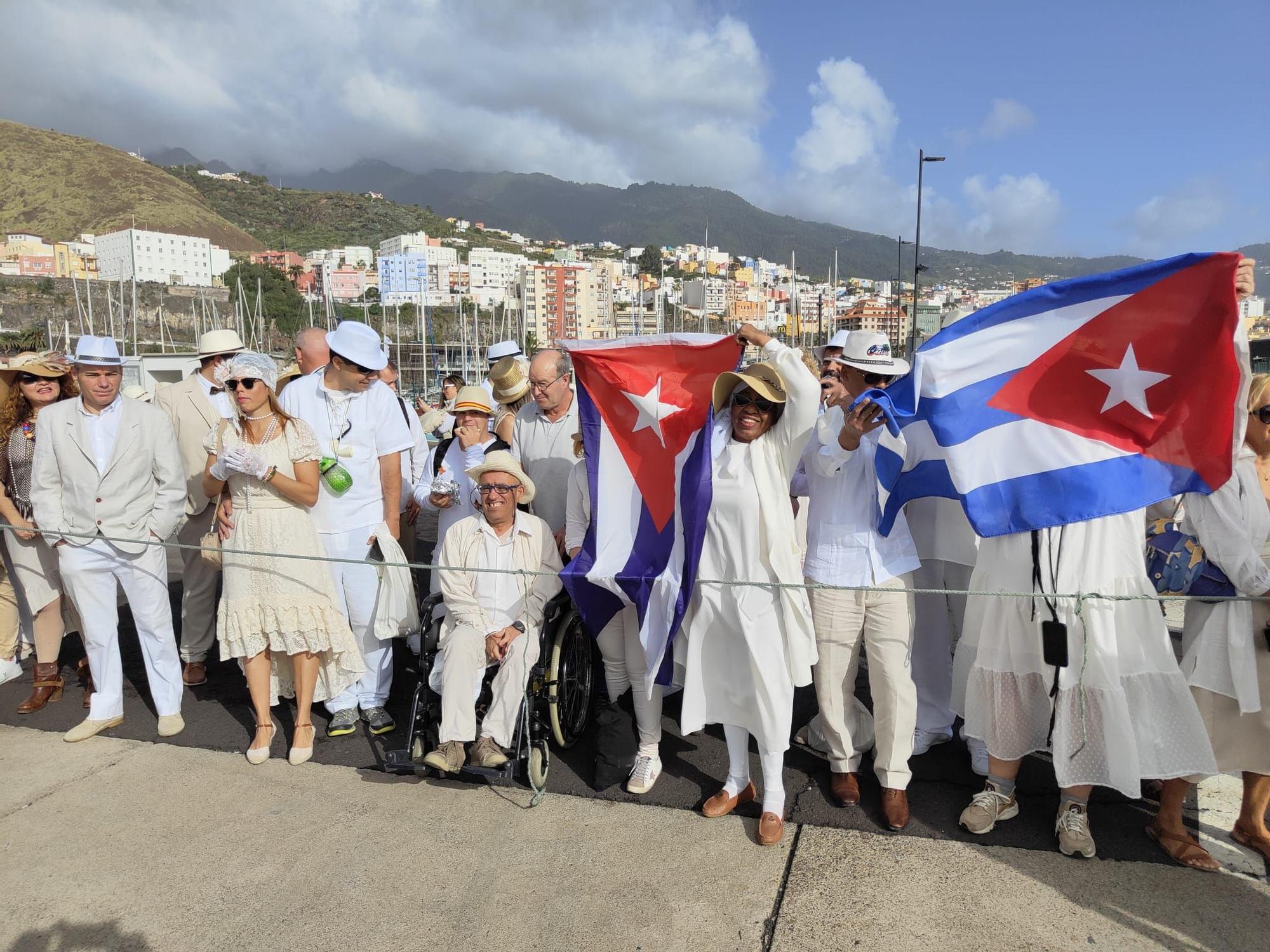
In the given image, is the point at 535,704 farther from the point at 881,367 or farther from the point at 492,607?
the point at 881,367

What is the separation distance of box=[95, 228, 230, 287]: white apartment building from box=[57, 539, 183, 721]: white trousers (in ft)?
394

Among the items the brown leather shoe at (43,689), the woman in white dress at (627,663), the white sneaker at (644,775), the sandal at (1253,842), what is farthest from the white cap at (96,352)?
the sandal at (1253,842)

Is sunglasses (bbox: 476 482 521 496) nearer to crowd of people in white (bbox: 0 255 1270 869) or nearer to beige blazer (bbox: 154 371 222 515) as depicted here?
crowd of people in white (bbox: 0 255 1270 869)

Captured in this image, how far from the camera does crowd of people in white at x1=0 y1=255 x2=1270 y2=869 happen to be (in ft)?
10.7

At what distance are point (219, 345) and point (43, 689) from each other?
250 centimetres

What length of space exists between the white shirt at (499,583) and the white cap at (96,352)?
2.30 m

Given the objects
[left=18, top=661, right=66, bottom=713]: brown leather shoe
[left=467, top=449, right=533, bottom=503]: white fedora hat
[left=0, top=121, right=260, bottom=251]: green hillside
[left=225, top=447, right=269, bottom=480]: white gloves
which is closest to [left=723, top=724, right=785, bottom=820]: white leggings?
[left=467, top=449, right=533, bottom=503]: white fedora hat

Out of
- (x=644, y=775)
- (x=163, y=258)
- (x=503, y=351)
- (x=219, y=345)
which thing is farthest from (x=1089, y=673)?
(x=163, y=258)

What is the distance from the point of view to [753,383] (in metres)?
3.44

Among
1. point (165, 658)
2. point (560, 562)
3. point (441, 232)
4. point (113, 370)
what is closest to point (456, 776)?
point (560, 562)

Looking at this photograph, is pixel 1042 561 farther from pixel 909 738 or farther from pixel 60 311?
pixel 60 311

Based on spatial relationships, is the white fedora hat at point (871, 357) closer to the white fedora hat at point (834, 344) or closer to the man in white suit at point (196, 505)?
the white fedora hat at point (834, 344)

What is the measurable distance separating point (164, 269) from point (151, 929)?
13401 cm

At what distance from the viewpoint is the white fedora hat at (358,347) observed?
4602 mm
